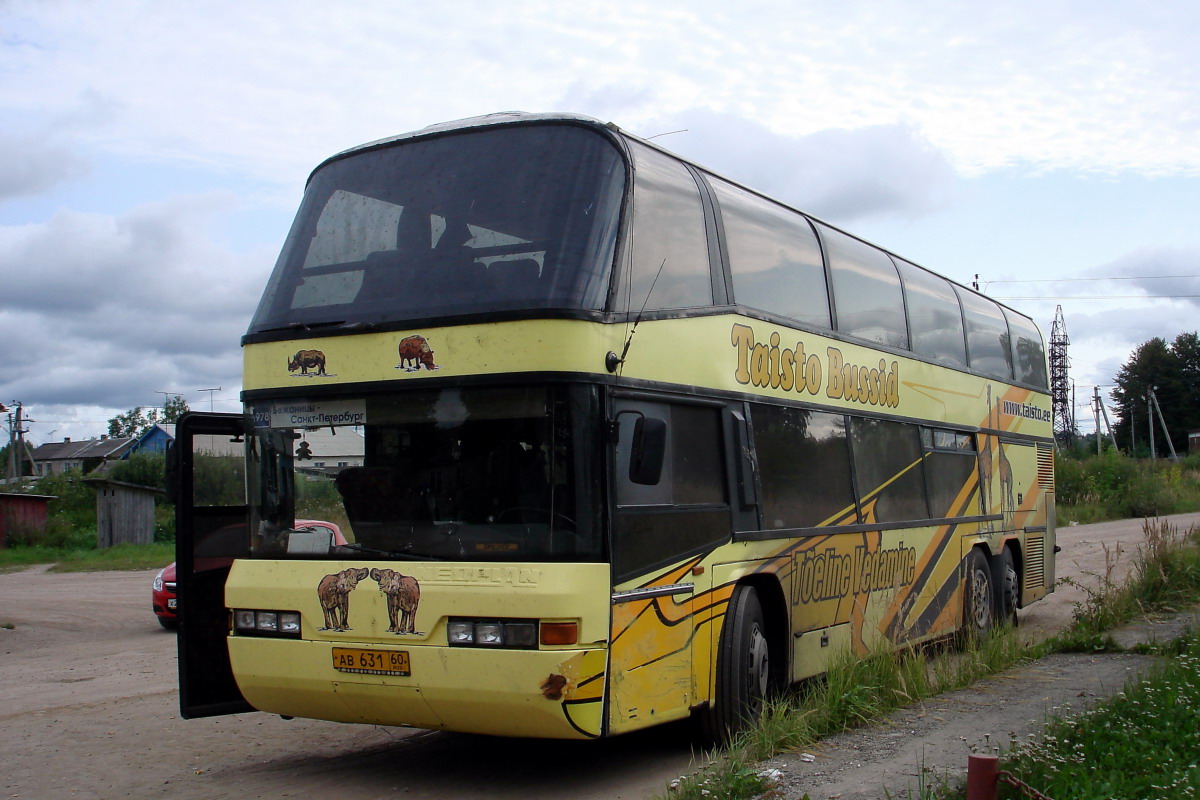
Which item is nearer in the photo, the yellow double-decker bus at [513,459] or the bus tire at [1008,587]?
the yellow double-decker bus at [513,459]

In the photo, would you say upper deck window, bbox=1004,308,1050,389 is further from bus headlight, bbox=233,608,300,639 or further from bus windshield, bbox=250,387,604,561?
bus headlight, bbox=233,608,300,639

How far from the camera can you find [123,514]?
37.5m

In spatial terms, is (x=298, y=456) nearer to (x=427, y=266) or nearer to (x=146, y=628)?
(x=427, y=266)

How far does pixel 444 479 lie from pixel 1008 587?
9359mm

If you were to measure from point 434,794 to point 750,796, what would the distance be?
2.00 metres

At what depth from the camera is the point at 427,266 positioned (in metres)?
7.06

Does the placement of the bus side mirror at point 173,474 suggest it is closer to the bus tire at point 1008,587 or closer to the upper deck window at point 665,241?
the upper deck window at point 665,241

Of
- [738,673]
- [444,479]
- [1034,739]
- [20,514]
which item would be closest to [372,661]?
[444,479]

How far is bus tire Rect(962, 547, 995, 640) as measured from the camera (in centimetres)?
1266

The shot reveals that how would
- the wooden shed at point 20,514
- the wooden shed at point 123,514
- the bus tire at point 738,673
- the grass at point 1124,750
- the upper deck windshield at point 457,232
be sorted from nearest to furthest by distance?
the grass at point 1124,750 < the upper deck windshield at point 457,232 < the bus tire at point 738,673 < the wooden shed at point 123,514 < the wooden shed at point 20,514

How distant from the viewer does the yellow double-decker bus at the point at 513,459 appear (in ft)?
21.4

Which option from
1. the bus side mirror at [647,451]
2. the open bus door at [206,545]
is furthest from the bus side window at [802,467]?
the open bus door at [206,545]

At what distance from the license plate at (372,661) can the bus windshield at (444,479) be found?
537 mm

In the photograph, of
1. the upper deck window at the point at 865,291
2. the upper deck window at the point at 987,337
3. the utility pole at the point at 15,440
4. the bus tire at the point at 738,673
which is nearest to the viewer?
the bus tire at the point at 738,673
